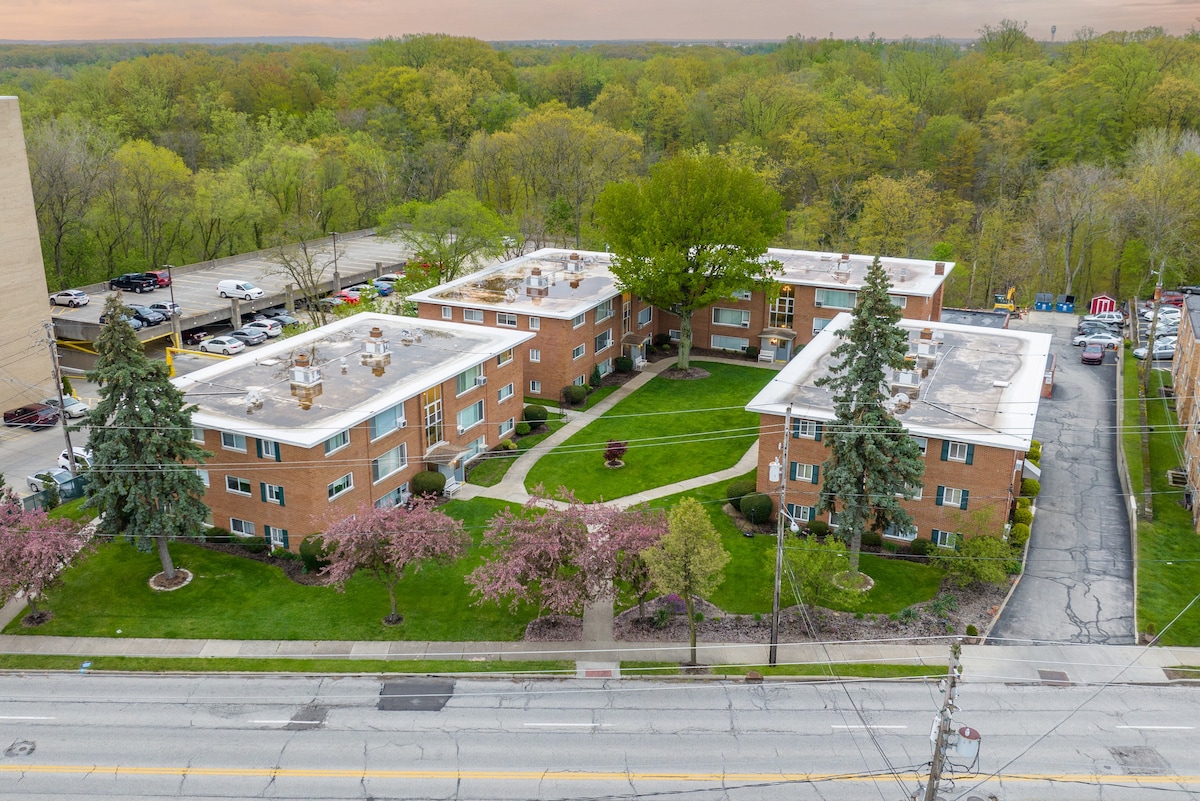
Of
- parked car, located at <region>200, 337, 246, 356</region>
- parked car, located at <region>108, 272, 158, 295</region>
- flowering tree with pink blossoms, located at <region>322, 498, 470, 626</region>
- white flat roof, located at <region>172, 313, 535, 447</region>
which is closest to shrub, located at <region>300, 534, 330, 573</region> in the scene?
flowering tree with pink blossoms, located at <region>322, 498, 470, 626</region>

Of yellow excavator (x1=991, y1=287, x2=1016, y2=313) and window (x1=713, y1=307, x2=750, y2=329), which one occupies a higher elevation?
window (x1=713, y1=307, x2=750, y2=329)

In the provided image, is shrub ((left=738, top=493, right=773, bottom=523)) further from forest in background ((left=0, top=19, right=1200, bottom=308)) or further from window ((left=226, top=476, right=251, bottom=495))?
forest in background ((left=0, top=19, right=1200, bottom=308))

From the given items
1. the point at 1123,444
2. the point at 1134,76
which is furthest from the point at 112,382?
the point at 1134,76

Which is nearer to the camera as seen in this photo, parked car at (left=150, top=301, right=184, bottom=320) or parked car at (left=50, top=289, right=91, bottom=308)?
parked car at (left=150, top=301, right=184, bottom=320)

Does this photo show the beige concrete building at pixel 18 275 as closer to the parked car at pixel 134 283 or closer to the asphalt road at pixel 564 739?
the parked car at pixel 134 283

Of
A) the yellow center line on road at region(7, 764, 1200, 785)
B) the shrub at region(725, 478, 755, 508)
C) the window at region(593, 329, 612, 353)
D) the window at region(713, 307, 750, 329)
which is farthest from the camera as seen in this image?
the window at region(713, 307, 750, 329)

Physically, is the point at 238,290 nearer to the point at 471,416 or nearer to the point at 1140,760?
the point at 471,416

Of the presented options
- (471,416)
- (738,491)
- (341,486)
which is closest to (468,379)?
(471,416)

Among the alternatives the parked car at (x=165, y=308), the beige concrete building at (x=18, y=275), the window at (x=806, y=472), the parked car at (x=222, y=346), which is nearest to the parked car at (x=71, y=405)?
the beige concrete building at (x=18, y=275)
